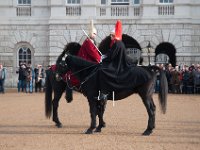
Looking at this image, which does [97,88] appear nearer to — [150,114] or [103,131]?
[103,131]

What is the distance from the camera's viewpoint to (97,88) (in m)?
12.2

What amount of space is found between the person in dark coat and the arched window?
70.0 feet

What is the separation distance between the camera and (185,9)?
103ft

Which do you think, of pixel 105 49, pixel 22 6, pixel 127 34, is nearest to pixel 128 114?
pixel 105 49

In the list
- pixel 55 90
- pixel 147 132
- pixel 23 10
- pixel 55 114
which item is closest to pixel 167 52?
pixel 23 10

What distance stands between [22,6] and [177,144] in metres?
24.1

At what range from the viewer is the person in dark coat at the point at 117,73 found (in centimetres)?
1181

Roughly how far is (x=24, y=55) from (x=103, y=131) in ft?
70.1

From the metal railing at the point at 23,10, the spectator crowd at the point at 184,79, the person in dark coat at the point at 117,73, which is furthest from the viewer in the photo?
the metal railing at the point at 23,10

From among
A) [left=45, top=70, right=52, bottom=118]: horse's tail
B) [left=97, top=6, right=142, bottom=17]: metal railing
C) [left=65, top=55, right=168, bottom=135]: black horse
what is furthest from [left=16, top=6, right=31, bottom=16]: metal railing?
[left=65, top=55, right=168, bottom=135]: black horse

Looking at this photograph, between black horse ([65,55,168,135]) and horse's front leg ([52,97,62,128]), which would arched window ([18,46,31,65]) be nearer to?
horse's front leg ([52,97,62,128])

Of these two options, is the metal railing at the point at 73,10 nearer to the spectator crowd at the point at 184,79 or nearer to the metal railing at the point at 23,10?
the metal railing at the point at 23,10

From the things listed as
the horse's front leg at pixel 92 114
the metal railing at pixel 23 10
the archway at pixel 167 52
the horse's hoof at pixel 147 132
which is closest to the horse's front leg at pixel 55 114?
the horse's front leg at pixel 92 114

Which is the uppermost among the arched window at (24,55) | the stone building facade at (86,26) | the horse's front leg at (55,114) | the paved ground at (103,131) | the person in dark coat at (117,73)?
the stone building facade at (86,26)
